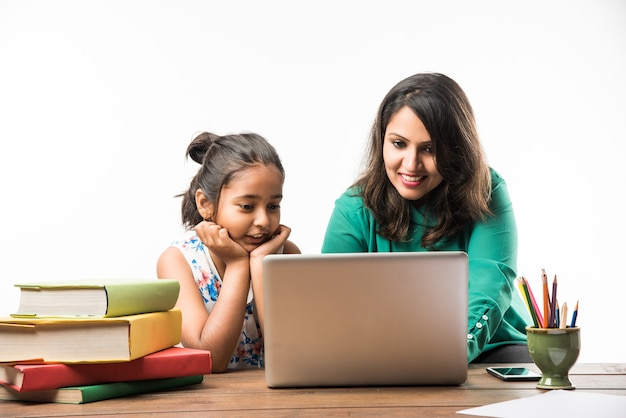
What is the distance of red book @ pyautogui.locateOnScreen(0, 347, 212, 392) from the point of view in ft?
3.61

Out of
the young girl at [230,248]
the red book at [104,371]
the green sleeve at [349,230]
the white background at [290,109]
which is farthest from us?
the white background at [290,109]

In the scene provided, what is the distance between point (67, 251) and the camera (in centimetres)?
351

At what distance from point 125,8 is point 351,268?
9.07 feet

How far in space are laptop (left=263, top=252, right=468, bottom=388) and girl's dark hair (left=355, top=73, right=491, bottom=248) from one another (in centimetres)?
76

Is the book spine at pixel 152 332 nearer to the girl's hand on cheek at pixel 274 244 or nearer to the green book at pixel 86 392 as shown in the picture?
the green book at pixel 86 392

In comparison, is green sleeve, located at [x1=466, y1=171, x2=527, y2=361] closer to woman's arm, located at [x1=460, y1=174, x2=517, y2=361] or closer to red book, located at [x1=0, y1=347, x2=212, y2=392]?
woman's arm, located at [x1=460, y1=174, x2=517, y2=361]

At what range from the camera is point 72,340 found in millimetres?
1134

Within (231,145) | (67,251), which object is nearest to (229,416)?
(231,145)

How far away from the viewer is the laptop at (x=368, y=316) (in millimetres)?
1160

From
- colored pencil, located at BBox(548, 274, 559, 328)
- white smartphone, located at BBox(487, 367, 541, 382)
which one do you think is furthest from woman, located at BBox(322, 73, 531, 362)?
colored pencil, located at BBox(548, 274, 559, 328)

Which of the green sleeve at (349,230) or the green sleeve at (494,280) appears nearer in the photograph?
the green sleeve at (494,280)

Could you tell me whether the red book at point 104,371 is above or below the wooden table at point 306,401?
above

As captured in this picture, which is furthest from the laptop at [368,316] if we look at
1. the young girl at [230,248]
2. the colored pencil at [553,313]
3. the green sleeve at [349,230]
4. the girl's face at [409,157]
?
the green sleeve at [349,230]

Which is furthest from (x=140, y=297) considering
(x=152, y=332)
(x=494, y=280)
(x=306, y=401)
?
(x=494, y=280)
